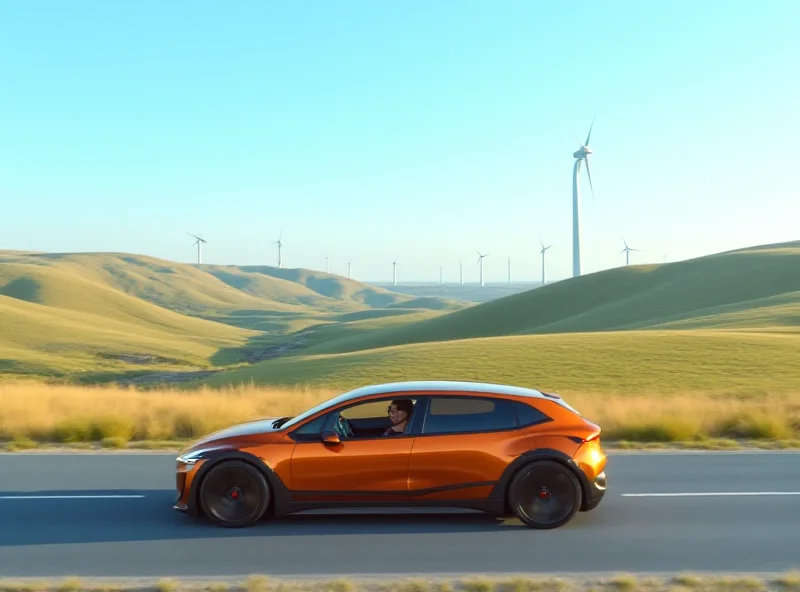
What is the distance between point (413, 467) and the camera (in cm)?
793

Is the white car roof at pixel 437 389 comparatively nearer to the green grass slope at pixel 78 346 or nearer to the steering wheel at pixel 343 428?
the steering wheel at pixel 343 428

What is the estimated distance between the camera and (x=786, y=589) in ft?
20.1

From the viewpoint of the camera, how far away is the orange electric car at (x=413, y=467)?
7949 mm

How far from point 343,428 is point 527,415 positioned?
6.34 ft

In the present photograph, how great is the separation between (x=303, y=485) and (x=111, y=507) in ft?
8.48

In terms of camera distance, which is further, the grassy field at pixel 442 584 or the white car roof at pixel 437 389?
the white car roof at pixel 437 389

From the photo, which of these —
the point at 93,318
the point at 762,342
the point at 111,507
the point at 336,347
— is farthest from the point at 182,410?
the point at 93,318

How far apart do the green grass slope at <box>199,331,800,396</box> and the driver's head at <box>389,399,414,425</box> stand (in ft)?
51.5

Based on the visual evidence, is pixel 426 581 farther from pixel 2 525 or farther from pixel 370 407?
pixel 2 525

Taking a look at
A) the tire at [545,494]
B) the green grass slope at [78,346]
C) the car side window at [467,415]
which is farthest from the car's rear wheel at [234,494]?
the green grass slope at [78,346]

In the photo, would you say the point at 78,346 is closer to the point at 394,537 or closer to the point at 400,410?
the point at 400,410

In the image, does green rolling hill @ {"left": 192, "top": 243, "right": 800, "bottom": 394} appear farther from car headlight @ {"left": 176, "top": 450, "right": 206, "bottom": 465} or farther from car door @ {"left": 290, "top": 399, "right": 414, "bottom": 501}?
car headlight @ {"left": 176, "top": 450, "right": 206, "bottom": 465}

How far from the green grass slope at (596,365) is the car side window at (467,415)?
50.0 feet

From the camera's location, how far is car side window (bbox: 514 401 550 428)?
8.17m
